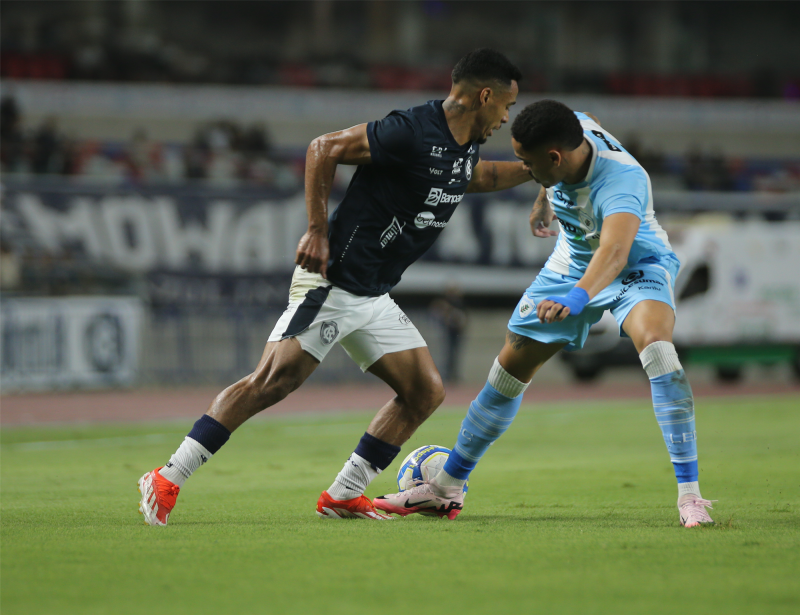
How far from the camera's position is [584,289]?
481cm

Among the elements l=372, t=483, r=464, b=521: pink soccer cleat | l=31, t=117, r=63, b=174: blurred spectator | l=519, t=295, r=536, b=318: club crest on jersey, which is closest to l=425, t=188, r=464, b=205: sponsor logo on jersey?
l=519, t=295, r=536, b=318: club crest on jersey

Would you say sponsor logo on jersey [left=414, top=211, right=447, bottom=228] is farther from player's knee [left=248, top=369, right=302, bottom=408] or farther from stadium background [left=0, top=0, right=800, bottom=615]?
stadium background [left=0, top=0, right=800, bottom=615]

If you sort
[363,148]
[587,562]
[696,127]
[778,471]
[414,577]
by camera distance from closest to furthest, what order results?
1. [414,577]
2. [587,562]
3. [363,148]
4. [778,471]
5. [696,127]

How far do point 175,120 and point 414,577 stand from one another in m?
28.2

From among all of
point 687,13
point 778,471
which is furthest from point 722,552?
point 687,13

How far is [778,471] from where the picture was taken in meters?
7.77

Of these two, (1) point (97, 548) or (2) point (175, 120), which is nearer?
(1) point (97, 548)

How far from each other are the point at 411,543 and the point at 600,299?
1.77 meters

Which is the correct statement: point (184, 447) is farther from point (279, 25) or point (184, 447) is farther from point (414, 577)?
point (279, 25)

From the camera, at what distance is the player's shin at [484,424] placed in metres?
5.75

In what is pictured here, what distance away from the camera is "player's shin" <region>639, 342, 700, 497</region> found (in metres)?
5.14

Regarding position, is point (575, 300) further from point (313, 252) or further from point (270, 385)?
point (270, 385)

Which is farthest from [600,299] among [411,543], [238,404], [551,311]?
[238,404]

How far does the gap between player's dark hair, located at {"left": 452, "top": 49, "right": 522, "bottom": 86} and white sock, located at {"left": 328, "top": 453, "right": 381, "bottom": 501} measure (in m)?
2.15
